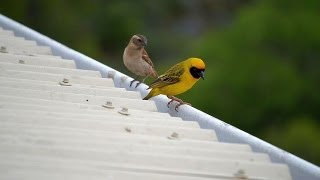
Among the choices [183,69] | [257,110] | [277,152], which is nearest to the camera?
[277,152]

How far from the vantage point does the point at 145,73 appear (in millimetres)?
8734

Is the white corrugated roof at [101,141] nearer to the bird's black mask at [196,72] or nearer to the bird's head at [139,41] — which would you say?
the bird's black mask at [196,72]

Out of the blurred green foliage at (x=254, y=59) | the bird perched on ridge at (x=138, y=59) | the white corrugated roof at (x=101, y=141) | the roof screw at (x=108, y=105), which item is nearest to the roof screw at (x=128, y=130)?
the white corrugated roof at (x=101, y=141)

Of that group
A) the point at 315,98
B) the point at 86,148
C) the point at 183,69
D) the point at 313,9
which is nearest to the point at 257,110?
the point at 315,98

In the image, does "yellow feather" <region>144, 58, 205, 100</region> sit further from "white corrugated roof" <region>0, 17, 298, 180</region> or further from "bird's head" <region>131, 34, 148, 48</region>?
"bird's head" <region>131, 34, 148, 48</region>

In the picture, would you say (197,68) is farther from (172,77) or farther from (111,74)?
(111,74)

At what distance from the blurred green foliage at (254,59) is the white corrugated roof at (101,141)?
15.2 m

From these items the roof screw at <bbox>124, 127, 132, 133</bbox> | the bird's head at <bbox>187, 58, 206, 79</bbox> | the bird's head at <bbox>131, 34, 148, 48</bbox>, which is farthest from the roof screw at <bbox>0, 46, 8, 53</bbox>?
the bird's head at <bbox>131, 34, 148, 48</bbox>

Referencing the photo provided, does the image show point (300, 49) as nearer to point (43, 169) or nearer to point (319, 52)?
point (319, 52)

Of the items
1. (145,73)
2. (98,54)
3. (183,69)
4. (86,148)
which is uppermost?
(86,148)

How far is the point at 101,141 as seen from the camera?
4.09 m

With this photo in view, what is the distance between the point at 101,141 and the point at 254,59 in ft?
67.7

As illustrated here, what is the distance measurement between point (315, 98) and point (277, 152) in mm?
20652

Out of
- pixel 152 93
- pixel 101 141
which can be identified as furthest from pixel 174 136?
pixel 152 93
